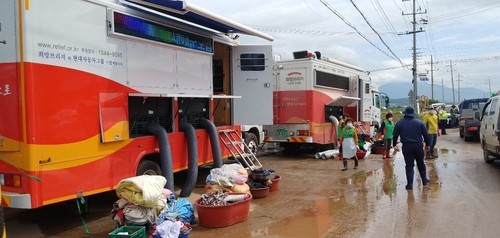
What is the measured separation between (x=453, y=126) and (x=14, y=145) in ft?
92.4

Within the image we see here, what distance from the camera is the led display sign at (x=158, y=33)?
605 centimetres

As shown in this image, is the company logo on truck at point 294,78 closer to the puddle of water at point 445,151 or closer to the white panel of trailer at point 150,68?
the puddle of water at point 445,151

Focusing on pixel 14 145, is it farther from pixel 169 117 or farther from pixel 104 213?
pixel 169 117

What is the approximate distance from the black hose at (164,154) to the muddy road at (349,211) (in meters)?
1.05

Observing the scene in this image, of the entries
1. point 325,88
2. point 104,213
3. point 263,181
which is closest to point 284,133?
point 325,88

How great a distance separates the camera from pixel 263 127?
13.1 meters

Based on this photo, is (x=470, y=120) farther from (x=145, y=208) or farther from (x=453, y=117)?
(x=145, y=208)

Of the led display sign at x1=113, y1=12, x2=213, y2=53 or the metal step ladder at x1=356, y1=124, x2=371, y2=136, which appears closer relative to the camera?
the led display sign at x1=113, y1=12, x2=213, y2=53

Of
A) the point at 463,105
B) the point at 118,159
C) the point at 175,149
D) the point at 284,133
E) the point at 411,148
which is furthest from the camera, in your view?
the point at 463,105

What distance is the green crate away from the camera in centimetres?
450

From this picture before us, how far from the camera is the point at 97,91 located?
18.3ft

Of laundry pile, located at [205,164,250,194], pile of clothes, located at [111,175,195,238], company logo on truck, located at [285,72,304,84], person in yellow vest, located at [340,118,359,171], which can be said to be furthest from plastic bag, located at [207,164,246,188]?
company logo on truck, located at [285,72,304,84]

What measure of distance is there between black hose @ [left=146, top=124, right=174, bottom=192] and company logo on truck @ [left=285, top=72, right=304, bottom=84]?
6.90 m

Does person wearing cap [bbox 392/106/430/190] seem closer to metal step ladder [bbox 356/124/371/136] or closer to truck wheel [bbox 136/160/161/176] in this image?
truck wheel [bbox 136/160/161/176]
